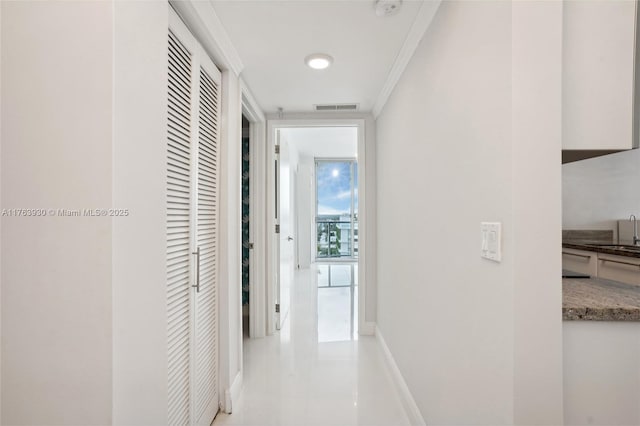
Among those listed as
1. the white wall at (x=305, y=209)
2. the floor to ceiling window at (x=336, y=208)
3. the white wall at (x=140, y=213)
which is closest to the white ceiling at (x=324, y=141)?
the white wall at (x=305, y=209)

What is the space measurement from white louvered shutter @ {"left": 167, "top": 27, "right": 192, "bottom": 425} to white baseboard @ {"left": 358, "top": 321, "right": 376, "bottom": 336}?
2.03 meters

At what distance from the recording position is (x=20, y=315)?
0.81 meters

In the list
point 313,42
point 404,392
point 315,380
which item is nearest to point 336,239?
point 315,380

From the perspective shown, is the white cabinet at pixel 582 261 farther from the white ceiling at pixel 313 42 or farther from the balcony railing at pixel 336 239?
the balcony railing at pixel 336 239

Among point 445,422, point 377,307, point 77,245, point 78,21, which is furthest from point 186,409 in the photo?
point 377,307

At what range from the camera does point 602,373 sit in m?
0.92

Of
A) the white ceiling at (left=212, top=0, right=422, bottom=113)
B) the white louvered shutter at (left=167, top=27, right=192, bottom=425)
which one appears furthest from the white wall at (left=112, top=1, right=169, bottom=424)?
the white ceiling at (left=212, top=0, right=422, bottom=113)

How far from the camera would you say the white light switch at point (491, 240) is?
0.96m

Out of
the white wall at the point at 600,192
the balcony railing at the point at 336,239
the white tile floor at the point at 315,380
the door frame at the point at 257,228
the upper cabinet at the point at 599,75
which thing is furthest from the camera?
the balcony railing at the point at 336,239

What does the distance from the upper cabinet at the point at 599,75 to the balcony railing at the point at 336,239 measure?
23.0ft

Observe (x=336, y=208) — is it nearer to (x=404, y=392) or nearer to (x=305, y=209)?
(x=305, y=209)

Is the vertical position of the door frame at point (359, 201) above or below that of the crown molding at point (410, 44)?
below

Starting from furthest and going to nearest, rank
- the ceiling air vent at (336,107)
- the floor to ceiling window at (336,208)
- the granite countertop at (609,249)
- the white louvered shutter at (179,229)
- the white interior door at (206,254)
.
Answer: the floor to ceiling window at (336,208)
the ceiling air vent at (336,107)
the granite countertop at (609,249)
the white interior door at (206,254)
the white louvered shutter at (179,229)

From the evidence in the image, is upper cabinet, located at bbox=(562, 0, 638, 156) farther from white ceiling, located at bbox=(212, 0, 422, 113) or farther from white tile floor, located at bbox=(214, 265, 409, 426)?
white tile floor, located at bbox=(214, 265, 409, 426)
